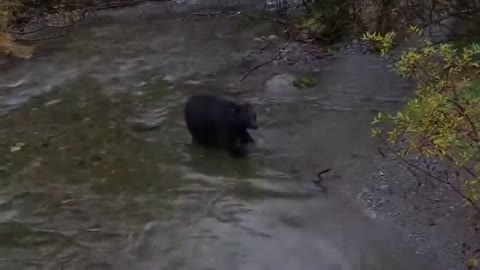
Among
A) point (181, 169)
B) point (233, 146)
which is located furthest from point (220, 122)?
point (181, 169)

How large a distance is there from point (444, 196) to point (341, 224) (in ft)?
3.14

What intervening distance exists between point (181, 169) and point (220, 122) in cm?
68

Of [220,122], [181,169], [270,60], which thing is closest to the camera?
[181,169]

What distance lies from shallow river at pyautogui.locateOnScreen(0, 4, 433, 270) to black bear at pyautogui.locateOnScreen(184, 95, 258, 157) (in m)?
0.17

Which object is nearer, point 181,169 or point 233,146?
point 181,169

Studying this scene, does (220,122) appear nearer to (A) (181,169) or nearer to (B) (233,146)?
(B) (233,146)

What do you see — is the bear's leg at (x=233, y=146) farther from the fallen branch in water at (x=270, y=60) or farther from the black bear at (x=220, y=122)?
the fallen branch in water at (x=270, y=60)

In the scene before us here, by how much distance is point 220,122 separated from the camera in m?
7.82

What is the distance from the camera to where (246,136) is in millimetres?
7863

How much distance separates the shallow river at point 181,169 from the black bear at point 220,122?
17cm

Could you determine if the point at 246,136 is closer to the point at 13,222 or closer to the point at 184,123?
the point at 184,123

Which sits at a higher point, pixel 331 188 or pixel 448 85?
pixel 448 85

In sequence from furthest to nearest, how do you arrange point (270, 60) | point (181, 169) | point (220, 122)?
1. point (270, 60)
2. point (220, 122)
3. point (181, 169)

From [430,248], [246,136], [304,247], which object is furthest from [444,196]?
[246,136]
